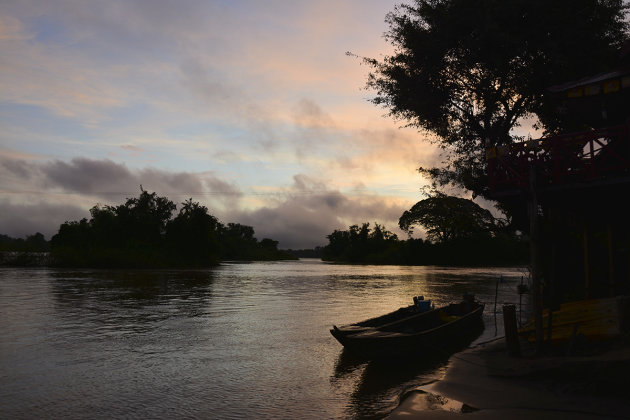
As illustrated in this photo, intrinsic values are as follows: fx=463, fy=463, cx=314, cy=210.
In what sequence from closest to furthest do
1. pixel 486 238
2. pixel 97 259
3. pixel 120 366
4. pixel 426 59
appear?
pixel 120 366
pixel 426 59
pixel 97 259
pixel 486 238

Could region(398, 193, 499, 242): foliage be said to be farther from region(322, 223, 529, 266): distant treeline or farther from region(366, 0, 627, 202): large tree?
region(322, 223, 529, 266): distant treeline

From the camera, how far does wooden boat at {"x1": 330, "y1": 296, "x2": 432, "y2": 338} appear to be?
42.3ft

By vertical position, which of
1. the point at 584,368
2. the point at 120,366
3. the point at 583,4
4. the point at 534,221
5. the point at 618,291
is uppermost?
the point at 583,4

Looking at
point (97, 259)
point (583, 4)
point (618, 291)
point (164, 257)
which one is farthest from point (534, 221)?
point (164, 257)

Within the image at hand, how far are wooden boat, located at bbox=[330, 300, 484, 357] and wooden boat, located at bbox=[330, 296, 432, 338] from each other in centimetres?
12

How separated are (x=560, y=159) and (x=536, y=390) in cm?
533

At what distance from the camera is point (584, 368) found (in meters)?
8.96

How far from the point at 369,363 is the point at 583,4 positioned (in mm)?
18858

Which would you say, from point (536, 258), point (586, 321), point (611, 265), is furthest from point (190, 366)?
point (611, 265)

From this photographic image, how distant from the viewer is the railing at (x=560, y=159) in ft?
33.9

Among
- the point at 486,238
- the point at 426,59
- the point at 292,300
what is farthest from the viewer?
the point at 486,238

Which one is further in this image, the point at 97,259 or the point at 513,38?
the point at 97,259

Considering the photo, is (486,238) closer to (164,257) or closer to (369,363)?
(164,257)

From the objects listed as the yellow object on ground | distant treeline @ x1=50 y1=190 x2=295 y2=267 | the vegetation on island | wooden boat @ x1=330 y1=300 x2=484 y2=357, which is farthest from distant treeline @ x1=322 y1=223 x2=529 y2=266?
the yellow object on ground
